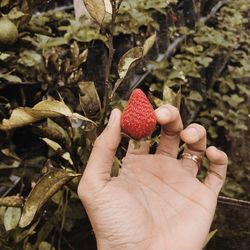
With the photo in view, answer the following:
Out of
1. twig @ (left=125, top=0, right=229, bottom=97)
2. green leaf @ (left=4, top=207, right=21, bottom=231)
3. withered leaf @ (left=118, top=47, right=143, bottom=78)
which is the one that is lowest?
twig @ (left=125, top=0, right=229, bottom=97)

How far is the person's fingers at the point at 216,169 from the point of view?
136 centimetres

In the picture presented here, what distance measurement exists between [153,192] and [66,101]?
71 centimetres

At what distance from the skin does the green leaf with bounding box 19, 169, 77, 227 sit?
160 mm

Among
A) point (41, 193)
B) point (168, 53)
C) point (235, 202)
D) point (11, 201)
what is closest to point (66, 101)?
point (11, 201)

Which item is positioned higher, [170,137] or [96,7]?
[96,7]

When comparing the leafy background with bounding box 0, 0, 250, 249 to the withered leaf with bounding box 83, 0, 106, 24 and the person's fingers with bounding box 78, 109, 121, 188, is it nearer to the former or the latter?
the withered leaf with bounding box 83, 0, 106, 24

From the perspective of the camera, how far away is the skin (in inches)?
43.1

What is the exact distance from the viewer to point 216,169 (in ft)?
4.64

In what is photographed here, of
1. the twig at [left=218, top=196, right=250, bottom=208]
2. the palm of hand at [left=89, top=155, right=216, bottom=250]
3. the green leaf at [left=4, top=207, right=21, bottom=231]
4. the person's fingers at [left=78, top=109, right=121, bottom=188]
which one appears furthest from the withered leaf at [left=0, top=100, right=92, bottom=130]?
the twig at [left=218, top=196, right=250, bottom=208]

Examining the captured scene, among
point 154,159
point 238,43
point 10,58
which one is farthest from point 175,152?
point 238,43

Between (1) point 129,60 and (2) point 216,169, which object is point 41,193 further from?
(2) point 216,169

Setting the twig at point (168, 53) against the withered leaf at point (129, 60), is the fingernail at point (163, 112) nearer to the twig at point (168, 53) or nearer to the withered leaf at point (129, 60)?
the withered leaf at point (129, 60)

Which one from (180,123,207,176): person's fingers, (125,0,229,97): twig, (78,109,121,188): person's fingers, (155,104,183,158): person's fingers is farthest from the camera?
(125,0,229,97): twig

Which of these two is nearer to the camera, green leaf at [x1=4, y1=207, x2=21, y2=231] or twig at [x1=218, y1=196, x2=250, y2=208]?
green leaf at [x1=4, y1=207, x2=21, y2=231]
